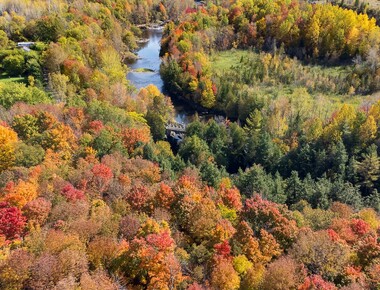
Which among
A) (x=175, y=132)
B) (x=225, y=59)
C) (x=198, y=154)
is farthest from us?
(x=225, y=59)

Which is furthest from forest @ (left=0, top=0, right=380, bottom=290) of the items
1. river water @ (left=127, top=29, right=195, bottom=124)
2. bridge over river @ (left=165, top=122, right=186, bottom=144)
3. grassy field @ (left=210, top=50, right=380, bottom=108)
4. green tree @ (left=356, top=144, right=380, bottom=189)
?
river water @ (left=127, top=29, right=195, bottom=124)

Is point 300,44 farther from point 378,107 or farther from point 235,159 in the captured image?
point 235,159

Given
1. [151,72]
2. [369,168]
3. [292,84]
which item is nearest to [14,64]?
[151,72]

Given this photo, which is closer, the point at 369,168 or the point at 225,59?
the point at 369,168

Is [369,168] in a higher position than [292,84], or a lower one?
higher

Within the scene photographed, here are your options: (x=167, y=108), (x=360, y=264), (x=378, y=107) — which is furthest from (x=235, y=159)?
(x=360, y=264)

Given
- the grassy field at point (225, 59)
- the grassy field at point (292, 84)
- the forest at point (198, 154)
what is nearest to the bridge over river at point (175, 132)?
the forest at point (198, 154)

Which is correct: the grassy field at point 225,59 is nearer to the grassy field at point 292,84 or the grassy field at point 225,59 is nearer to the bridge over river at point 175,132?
the grassy field at point 292,84

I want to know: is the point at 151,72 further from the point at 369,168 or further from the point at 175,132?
the point at 369,168
